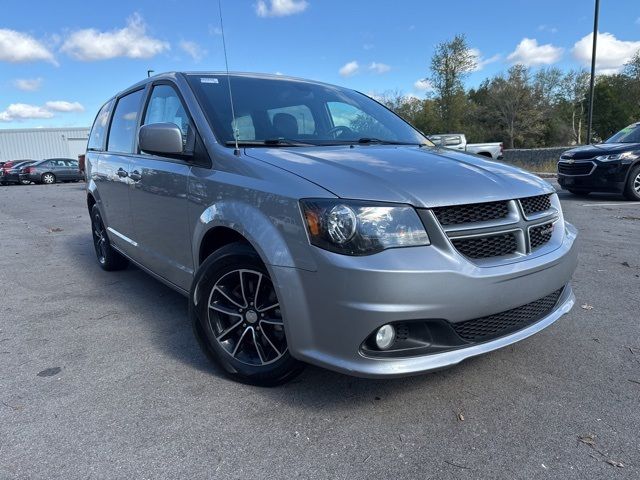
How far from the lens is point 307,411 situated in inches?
97.0

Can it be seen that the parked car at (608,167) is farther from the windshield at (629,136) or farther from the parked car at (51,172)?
the parked car at (51,172)

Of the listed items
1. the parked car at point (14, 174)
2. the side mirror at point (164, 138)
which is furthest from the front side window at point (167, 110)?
the parked car at point (14, 174)

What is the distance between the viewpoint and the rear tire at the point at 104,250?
17.2ft

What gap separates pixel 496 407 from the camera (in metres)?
2.45

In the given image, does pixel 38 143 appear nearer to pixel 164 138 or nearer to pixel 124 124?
pixel 124 124

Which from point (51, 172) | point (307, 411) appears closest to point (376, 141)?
point (307, 411)

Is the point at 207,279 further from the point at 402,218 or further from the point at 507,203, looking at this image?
the point at 507,203

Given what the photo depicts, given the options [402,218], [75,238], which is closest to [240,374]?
[402,218]

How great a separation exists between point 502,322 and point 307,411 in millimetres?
1069

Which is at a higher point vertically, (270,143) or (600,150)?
(270,143)

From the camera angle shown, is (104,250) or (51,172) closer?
(104,250)

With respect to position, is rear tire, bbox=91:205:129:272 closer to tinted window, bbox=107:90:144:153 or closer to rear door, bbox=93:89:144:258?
rear door, bbox=93:89:144:258

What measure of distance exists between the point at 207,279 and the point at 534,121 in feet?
177

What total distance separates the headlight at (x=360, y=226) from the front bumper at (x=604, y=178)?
31.5 feet
